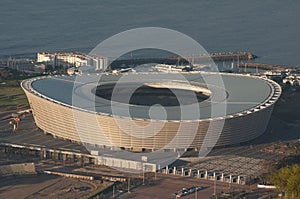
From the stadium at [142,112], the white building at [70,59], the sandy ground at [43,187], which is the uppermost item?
the white building at [70,59]

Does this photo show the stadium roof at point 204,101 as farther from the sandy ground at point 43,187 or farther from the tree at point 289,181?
the tree at point 289,181

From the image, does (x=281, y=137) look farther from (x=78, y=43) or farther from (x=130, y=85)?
(x=78, y=43)

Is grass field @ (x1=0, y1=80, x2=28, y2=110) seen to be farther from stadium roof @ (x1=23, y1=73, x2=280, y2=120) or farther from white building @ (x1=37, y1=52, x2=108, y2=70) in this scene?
white building @ (x1=37, y1=52, x2=108, y2=70)

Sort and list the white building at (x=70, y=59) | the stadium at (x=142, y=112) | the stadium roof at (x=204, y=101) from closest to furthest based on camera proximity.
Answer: the stadium at (x=142, y=112) < the stadium roof at (x=204, y=101) < the white building at (x=70, y=59)

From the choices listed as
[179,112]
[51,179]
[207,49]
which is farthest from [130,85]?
[207,49]

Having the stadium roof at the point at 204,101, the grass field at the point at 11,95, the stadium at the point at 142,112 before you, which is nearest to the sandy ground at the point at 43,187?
the stadium at the point at 142,112

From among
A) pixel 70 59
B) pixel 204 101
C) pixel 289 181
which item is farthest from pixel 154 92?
pixel 70 59

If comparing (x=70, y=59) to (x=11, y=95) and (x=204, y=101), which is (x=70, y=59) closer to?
Result: (x=11, y=95)
